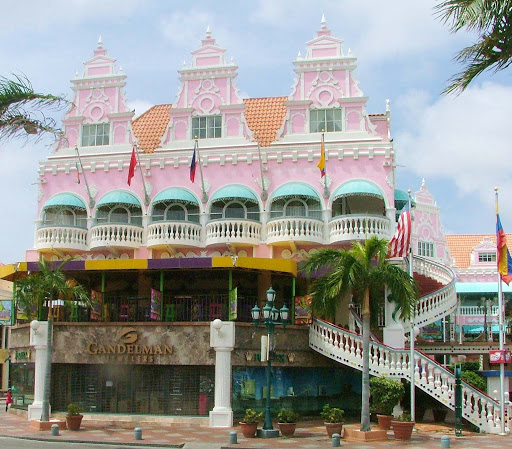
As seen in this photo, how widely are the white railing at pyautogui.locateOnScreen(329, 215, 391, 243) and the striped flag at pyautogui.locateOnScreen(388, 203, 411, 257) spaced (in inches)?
141

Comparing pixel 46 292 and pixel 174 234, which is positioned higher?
pixel 174 234

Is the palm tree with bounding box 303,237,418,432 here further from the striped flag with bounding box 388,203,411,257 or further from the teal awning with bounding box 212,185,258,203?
the teal awning with bounding box 212,185,258,203

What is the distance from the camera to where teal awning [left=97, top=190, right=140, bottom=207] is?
37812mm

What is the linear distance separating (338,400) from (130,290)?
35.8ft

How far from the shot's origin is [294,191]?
3634 centimetres

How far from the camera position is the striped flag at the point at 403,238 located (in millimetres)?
30962

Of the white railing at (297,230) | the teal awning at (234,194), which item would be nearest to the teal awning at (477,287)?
the white railing at (297,230)

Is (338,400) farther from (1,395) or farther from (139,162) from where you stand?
(1,395)

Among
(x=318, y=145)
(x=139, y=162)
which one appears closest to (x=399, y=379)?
(x=318, y=145)

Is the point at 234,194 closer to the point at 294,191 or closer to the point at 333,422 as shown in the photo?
the point at 294,191

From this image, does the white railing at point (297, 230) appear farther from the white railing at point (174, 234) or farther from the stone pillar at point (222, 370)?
the stone pillar at point (222, 370)

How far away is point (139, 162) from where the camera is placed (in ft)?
127

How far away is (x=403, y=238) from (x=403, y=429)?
757 cm

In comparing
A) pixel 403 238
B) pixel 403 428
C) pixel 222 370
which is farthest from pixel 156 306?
pixel 403 428
